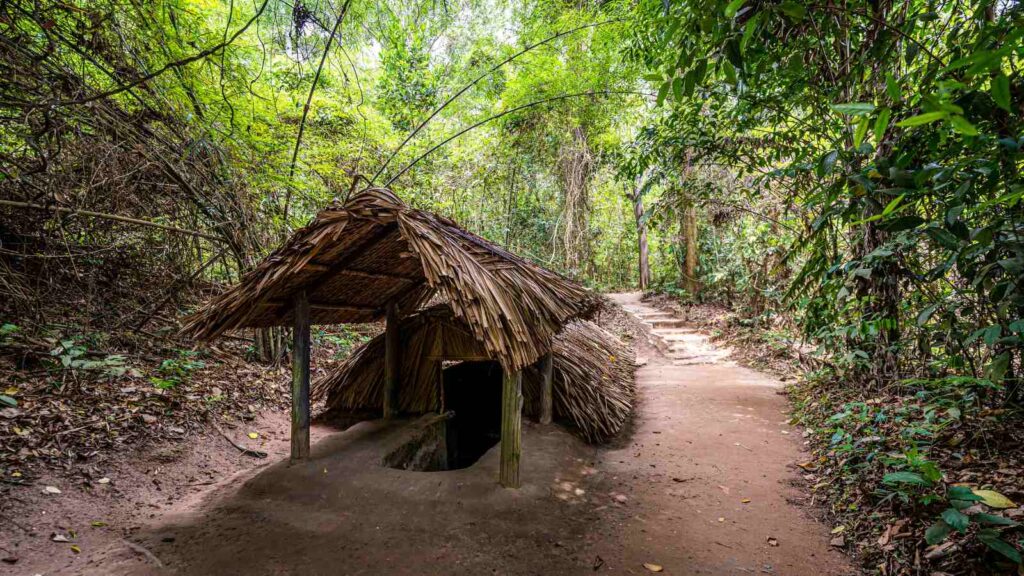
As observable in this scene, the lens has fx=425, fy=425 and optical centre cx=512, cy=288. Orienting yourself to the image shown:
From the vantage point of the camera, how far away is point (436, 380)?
4.35 meters

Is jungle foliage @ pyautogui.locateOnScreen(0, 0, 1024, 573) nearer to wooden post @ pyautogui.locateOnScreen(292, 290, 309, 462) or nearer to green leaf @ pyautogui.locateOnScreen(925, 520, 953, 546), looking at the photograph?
green leaf @ pyautogui.locateOnScreen(925, 520, 953, 546)

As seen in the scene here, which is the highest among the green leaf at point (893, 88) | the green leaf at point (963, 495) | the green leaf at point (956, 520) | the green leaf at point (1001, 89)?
the green leaf at point (893, 88)

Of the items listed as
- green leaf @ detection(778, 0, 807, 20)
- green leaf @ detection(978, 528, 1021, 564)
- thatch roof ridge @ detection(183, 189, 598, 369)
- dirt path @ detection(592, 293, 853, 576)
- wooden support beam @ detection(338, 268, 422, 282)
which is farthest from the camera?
wooden support beam @ detection(338, 268, 422, 282)

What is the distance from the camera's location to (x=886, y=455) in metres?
2.68

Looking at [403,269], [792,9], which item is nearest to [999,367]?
[792,9]

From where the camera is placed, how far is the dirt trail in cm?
222

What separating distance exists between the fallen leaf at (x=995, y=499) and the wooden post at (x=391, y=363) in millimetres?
4112

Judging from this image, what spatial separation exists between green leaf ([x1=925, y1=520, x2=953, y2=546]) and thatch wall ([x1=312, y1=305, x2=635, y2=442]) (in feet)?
8.78

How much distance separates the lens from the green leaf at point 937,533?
179 centimetres

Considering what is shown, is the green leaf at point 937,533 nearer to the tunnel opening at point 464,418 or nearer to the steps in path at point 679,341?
the tunnel opening at point 464,418

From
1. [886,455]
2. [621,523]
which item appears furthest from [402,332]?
[886,455]

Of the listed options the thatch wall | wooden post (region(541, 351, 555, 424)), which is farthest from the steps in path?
wooden post (region(541, 351, 555, 424))

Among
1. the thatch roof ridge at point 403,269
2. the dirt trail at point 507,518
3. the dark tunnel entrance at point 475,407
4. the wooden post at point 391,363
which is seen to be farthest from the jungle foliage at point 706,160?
the dark tunnel entrance at point 475,407

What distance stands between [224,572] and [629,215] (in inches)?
620
